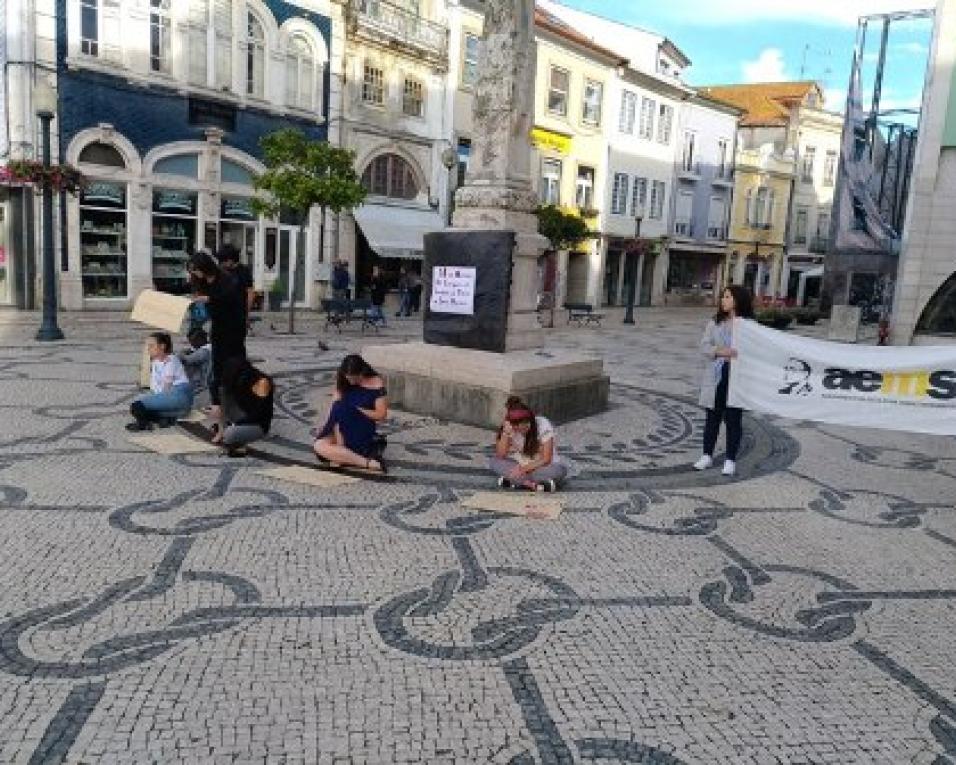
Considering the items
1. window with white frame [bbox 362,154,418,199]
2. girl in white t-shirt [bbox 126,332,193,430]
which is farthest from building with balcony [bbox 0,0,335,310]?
girl in white t-shirt [bbox 126,332,193,430]

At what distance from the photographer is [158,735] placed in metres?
2.75

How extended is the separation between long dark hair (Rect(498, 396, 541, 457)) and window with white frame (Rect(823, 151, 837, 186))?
4792 cm

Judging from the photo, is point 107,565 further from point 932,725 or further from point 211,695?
point 932,725

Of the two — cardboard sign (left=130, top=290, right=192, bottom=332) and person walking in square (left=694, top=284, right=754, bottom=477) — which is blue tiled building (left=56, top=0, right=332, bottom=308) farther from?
person walking in square (left=694, top=284, right=754, bottom=477)

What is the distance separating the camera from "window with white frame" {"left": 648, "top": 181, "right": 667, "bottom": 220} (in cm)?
3644

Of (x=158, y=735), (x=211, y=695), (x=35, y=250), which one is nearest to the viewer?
(x=158, y=735)

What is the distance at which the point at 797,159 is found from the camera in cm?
4512

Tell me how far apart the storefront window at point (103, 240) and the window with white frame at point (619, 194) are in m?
21.6

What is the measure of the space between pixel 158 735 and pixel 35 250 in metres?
17.9

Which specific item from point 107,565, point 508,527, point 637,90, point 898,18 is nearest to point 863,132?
point 898,18

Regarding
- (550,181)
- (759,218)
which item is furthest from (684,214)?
(550,181)

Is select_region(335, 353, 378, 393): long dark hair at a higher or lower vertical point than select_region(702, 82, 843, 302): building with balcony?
lower

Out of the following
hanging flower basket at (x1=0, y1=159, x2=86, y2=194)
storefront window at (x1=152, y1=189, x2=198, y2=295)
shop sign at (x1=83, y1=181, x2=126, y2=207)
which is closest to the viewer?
hanging flower basket at (x1=0, y1=159, x2=86, y2=194)

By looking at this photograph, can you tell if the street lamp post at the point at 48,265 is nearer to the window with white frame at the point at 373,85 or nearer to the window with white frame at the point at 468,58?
the window with white frame at the point at 373,85
